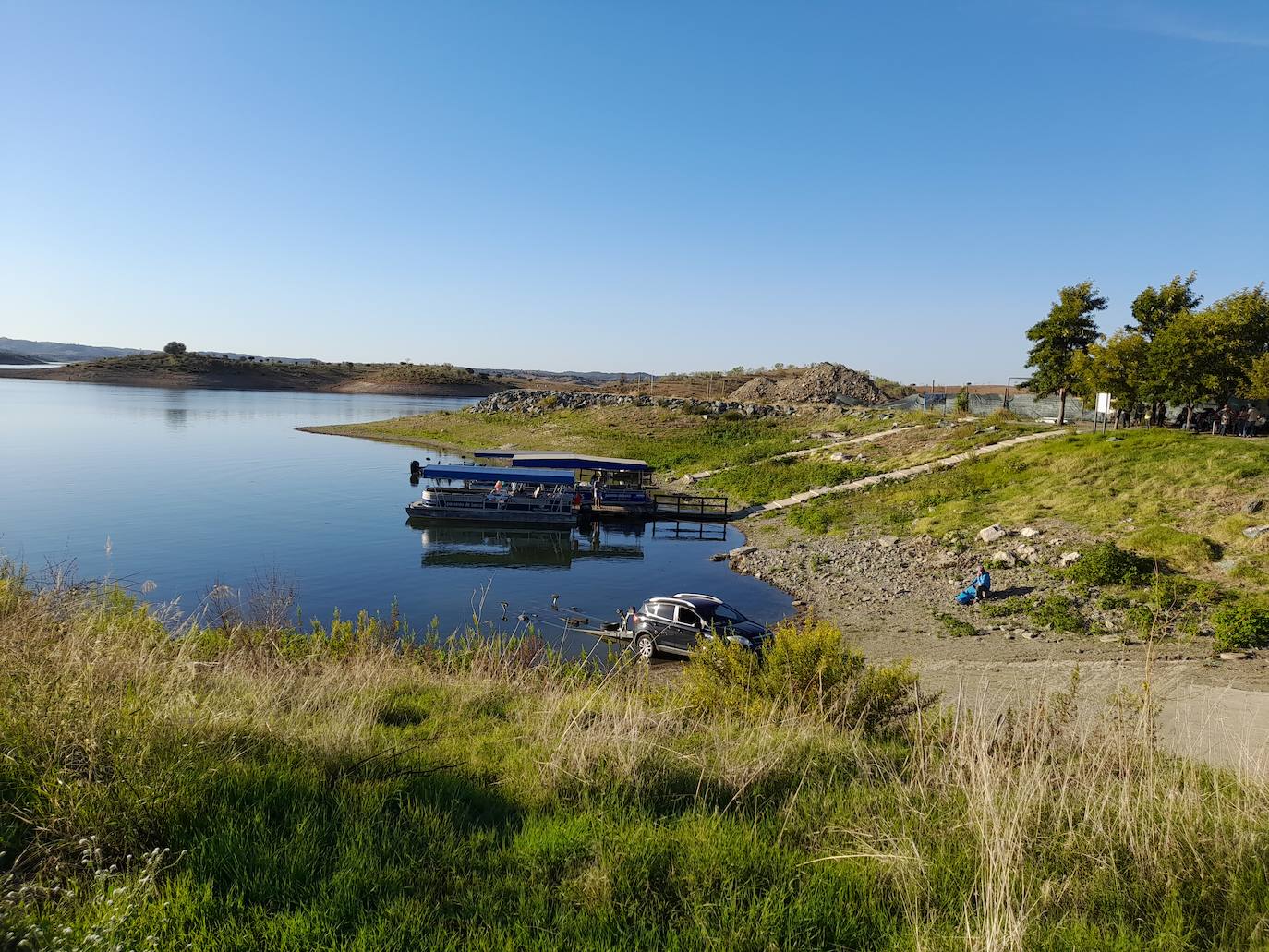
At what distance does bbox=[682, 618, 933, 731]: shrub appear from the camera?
322 inches

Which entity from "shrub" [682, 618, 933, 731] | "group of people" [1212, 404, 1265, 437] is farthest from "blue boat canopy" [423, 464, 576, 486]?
"group of people" [1212, 404, 1265, 437]

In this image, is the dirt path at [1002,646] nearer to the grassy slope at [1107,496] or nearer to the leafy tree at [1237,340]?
the grassy slope at [1107,496]

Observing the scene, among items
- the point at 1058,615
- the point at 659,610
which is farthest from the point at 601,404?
the point at 1058,615

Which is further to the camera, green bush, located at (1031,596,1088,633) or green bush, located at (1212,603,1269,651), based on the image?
green bush, located at (1031,596,1088,633)

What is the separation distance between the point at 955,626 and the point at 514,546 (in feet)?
64.9

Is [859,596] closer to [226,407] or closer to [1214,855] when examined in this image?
[1214,855]

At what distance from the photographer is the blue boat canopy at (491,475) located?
121 ft

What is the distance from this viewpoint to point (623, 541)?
34000 mm

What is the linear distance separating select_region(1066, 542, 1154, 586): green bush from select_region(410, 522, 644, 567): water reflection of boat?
16281 mm

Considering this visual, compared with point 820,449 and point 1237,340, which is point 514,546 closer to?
point 820,449

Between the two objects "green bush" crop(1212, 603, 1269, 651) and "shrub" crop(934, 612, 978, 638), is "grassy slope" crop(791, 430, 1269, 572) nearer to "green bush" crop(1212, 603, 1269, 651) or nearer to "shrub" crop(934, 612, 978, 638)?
"green bush" crop(1212, 603, 1269, 651)

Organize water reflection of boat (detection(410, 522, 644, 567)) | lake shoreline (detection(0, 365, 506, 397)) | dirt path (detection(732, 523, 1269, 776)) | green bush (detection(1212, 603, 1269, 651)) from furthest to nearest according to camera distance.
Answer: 1. lake shoreline (detection(0, 365, 506, 397))
2. water reflection of boat (detection(410, 522, 644, 567))
3. green bush (detection(1212, 603, 1269, 651))
4. dirt path (detection(732, 523, 1269, 776))

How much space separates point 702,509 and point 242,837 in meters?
34.6

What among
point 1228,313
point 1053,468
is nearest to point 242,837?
point 1053,468
